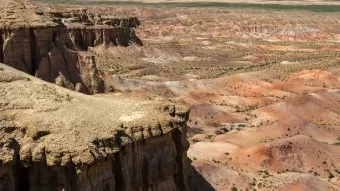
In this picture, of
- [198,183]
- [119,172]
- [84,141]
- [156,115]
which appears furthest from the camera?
[198,183]

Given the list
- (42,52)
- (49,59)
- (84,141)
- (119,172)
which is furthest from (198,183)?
(42,52)

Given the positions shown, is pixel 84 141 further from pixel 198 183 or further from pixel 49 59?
pixel 49 59

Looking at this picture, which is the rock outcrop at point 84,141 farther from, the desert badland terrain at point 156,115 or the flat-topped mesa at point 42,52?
the flat-topped mesa at point 42,52

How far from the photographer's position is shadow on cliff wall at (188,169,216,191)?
34.6 m

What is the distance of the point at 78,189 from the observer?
23.2 meters

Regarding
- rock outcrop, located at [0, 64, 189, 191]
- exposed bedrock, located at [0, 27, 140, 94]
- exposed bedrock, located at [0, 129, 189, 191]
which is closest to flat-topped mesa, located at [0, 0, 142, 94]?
exposed bedrock, located at [0, 27, 140, 94]

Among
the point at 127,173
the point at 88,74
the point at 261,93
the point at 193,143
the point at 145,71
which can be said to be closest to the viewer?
the point at 127,173

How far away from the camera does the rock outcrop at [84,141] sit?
22781mm

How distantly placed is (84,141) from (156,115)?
624 cm

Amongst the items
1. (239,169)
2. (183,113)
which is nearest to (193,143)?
(239,169)

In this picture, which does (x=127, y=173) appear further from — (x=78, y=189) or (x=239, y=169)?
(x=239, y=169)

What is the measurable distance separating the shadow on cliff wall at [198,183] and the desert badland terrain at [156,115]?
109 mm

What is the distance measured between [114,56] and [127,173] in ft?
265

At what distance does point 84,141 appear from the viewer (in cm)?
2352
